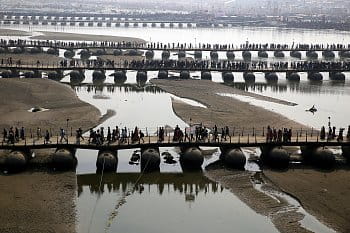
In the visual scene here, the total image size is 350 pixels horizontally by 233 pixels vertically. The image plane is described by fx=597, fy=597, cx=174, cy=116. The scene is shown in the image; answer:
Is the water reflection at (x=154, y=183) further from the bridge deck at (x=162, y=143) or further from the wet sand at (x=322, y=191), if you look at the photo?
the wet sand at (x=322, y=191)

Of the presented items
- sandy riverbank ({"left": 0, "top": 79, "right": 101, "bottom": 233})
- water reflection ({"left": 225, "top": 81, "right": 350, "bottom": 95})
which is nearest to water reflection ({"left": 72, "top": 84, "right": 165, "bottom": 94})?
water reflection ({"left": 225, "top": 81, "right": 350, "bottom": 95})

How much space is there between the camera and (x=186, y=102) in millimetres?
51375

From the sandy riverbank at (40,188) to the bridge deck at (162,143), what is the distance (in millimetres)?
1111

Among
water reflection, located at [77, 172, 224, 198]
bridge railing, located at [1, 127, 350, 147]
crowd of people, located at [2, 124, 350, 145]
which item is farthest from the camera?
crowd of people, located at [2, 124, 350, 145]

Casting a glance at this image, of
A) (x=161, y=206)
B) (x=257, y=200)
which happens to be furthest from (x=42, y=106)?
(x=257, y=200)

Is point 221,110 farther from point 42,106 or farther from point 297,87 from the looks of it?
point 297,87

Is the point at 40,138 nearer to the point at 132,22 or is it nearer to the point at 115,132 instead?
the point at 115,132

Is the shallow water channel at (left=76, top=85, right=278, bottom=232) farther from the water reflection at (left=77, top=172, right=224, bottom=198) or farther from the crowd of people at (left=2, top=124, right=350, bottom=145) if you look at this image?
the crowd of people at (left=2, top=124, right=350, bottom=145)

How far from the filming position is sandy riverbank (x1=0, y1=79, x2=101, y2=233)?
25.0 m

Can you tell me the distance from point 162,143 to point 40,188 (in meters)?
7.63

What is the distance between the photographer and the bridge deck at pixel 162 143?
107 ft

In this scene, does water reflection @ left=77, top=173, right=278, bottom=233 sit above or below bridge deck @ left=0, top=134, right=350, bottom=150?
below

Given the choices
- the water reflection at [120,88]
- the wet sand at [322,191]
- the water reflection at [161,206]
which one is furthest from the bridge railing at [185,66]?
the wet sand at [322,191]

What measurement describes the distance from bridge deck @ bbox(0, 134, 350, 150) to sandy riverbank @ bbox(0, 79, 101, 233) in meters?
1.11
